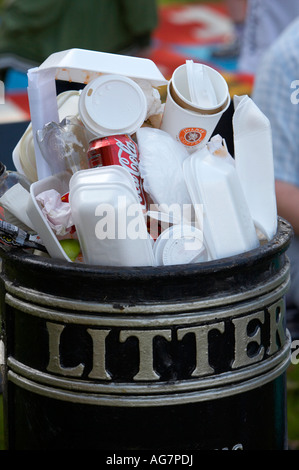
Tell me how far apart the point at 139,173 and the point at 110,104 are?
166 mm

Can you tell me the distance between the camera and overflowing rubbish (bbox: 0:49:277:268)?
4.65 feet

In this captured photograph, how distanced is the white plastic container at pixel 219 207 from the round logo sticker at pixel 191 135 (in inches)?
5.7

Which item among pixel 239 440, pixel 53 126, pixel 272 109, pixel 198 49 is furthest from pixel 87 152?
pixel 198 49

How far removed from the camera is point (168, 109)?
63.9 inches

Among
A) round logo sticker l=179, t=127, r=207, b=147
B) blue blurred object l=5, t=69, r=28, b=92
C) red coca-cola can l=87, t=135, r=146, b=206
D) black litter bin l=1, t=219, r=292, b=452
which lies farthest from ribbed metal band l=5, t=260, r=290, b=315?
blue blurred object l=5, t=69, r=28, b=92

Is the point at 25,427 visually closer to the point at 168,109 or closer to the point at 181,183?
the point at 181,183

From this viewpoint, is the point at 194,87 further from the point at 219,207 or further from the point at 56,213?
the point at 56,213

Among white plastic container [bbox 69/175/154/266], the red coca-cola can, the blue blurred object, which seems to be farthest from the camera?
the blue blurred object

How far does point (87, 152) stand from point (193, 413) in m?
0.62

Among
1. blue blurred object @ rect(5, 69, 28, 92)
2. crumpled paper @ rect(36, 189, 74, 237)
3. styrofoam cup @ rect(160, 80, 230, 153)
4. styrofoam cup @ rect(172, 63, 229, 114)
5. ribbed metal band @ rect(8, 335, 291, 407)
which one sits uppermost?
blue blurred object @ rect(5, 69, 28, 92)

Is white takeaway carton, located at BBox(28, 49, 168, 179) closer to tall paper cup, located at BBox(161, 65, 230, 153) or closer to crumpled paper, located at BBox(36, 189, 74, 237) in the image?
tall paper cup, located at BBox(161, 65, 230, 153)

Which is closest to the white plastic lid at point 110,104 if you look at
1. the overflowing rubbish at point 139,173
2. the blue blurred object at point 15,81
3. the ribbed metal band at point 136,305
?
the overflowing rubbish at point 139,173

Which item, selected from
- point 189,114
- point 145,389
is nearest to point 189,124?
point 189,114

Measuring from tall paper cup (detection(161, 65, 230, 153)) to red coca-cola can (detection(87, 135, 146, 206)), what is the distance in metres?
0.12
